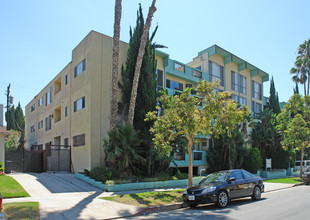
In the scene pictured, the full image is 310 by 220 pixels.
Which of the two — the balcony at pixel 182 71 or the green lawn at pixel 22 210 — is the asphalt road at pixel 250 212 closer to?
the green lawn at pixel 22 210

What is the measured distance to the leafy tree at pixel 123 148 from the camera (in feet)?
50.2

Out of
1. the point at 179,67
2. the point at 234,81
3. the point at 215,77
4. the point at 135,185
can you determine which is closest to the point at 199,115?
the point at 135,185

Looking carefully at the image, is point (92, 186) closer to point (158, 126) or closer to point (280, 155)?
point (158, 126)

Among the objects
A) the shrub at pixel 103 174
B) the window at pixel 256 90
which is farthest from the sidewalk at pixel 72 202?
the window at pixel 256 90

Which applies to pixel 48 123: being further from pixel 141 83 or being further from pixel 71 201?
pixel 71 201

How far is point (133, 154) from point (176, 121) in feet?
13.4

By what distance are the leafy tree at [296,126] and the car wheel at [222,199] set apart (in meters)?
16.6

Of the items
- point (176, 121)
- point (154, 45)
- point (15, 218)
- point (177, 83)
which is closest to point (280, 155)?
point (177, 83)

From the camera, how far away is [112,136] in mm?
15516

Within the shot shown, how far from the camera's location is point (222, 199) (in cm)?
1028

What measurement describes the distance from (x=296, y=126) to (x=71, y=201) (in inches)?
816

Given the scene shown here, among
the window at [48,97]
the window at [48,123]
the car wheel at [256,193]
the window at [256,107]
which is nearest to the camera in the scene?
the car wheel at [256,193]

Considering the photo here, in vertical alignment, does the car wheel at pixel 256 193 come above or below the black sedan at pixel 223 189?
below

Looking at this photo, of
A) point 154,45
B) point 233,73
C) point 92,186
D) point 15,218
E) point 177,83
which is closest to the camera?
point 15,218
